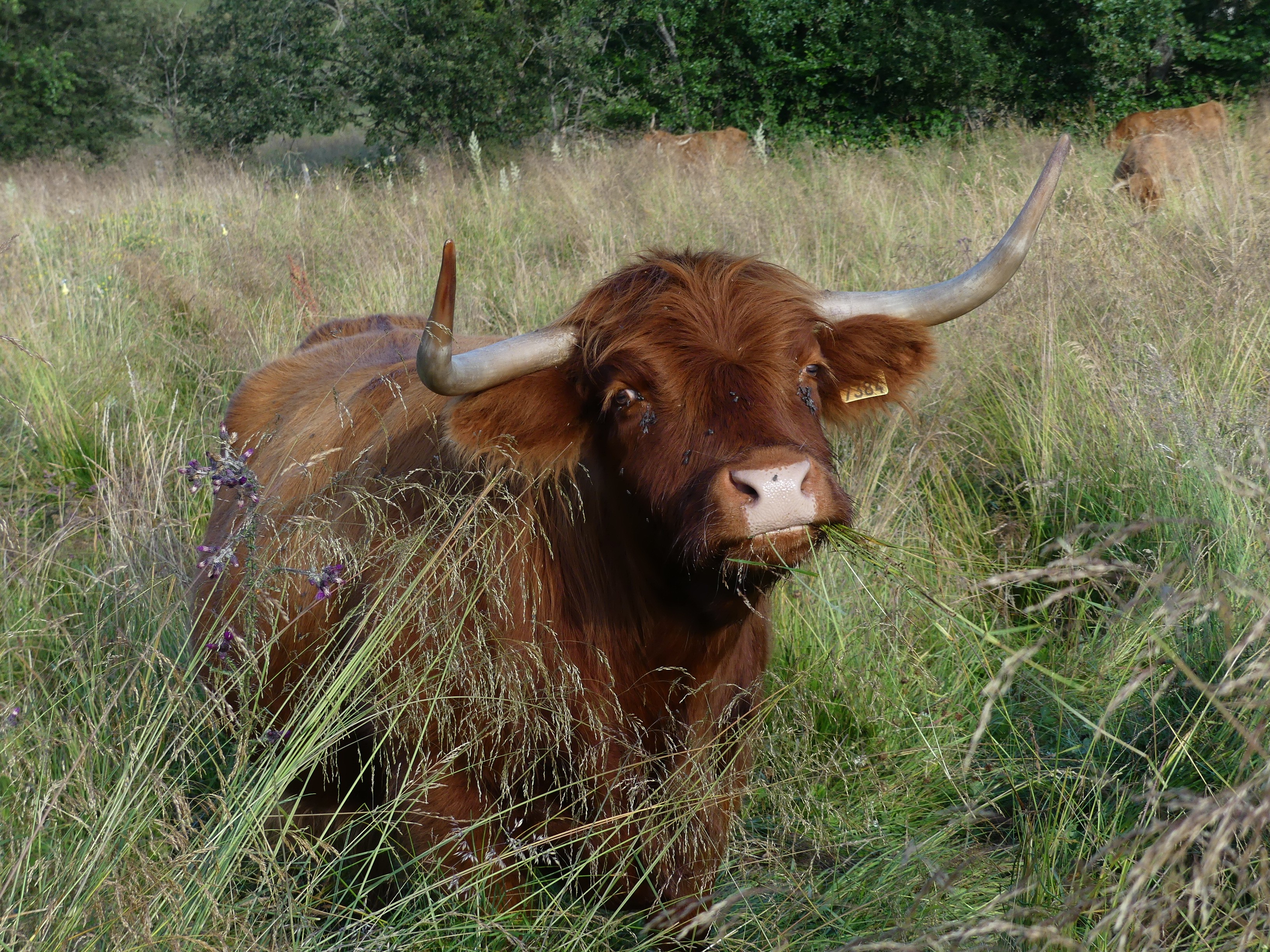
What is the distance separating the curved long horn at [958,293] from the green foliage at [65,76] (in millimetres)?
26546

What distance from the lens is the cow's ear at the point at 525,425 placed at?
2.43 meters

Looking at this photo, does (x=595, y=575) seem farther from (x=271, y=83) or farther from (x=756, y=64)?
(x=271, y=83)

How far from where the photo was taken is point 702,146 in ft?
45.0

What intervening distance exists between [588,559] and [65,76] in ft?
92.5

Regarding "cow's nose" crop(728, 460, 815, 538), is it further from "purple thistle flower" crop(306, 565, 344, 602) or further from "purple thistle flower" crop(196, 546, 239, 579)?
"purple thistle flower" crop(196, 546, 239, 579)

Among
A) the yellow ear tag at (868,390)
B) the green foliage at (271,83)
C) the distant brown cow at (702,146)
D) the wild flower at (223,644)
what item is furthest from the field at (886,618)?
the green foliage at (271,83)

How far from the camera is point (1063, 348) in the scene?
14.0 ft

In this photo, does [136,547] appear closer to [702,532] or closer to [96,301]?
[702,532]

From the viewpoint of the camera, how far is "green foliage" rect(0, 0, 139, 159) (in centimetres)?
2509

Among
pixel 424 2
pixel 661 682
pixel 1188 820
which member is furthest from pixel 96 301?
pixel 424 2

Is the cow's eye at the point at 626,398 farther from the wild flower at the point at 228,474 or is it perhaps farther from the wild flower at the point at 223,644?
the wild flower at the point at 223,644

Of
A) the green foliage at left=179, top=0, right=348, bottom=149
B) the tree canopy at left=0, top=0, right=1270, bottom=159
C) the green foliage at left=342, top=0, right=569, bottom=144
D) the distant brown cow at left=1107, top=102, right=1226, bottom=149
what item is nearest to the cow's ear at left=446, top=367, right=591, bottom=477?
the distant brown cow at left=1107, top=102, right=1226, bottom=149

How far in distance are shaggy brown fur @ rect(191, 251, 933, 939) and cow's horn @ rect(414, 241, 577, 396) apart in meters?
0.04

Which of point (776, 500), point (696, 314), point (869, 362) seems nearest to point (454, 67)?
point (869, 362)
